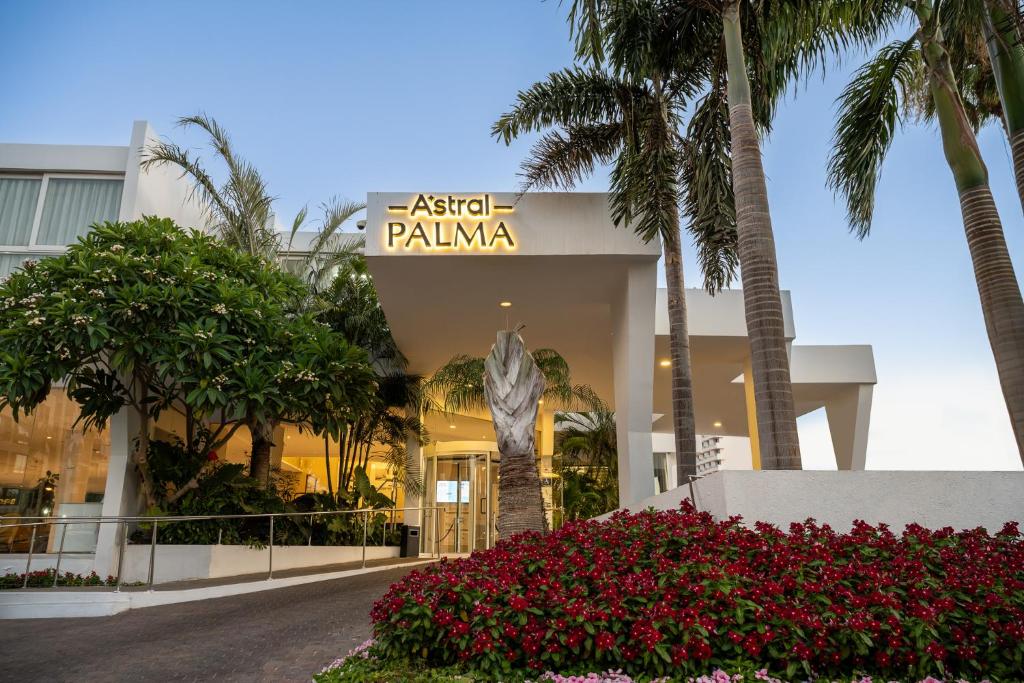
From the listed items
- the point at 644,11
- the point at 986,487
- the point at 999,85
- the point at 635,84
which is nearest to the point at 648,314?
the point at 635,84

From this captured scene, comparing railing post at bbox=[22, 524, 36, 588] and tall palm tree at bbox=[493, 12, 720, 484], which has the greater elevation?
tall palm tree at bbox=[493, 12, 720, 484]

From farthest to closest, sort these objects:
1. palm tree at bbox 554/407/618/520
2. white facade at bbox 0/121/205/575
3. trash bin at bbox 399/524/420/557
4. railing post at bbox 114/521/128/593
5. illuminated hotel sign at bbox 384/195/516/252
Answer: palm tree at bbox 554/407/618/520
trash bin at bbox 399/524/420/557
white facade at bbox 0/121/205/575
illuminated hotel sign at bbox 384/195/516/252
railing post at bbox 114/521/128/593

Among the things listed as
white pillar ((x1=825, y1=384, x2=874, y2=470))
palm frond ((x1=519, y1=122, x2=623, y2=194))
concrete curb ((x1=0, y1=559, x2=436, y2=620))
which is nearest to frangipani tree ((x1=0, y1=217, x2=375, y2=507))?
concrete curb ((x1=0, y1=559, x2=436, y2=620))

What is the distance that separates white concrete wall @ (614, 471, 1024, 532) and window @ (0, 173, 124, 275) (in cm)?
1325

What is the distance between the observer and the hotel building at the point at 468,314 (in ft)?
37.2

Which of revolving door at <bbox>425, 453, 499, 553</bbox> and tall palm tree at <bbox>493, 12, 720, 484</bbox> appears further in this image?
revolving door at <bbox>425, 453, 499, 553</bbox>

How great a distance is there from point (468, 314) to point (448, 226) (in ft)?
10.6

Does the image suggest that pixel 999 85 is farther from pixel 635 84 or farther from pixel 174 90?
pixel 174 90

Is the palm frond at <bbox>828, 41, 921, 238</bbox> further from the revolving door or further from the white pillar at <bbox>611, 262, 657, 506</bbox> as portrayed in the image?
the revolving door

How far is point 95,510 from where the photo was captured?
41.5ft

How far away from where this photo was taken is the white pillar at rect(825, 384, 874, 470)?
17.7 metres

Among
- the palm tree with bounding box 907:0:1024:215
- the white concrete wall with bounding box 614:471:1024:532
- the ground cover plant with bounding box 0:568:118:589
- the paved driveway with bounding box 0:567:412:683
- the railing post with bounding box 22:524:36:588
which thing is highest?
the palm tree with bounding box 907:0:1024:215

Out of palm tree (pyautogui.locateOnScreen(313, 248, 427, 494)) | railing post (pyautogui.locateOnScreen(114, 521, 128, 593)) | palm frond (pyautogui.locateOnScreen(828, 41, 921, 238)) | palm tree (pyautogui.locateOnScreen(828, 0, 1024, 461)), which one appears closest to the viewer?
palm tree (pyautogui.locateOnScreen(828, 0, 1024, 461))

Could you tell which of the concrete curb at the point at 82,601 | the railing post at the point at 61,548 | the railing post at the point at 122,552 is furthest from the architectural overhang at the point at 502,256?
the railing post at the point at 61,548
